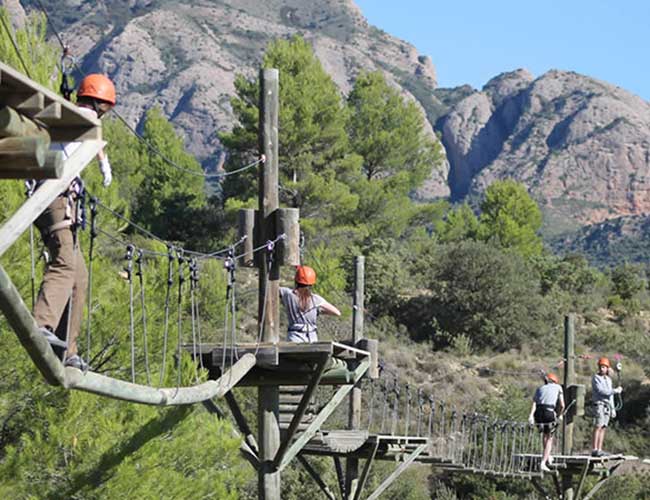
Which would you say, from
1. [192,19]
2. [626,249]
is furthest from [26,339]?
[192,19]

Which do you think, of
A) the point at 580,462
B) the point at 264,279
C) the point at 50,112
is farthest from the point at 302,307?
the point at 580,462

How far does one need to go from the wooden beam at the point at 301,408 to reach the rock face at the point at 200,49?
9310 centimetres

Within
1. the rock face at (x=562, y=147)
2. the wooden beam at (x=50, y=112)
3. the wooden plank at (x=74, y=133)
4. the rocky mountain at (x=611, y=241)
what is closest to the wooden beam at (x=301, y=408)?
the wooden plank at (x=74, y=133)

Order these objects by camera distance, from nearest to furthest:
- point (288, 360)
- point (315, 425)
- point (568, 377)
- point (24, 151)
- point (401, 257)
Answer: point (24, 151) < point (288, 360) < point (315, 425) < point (568, 377) < point (401, 257)

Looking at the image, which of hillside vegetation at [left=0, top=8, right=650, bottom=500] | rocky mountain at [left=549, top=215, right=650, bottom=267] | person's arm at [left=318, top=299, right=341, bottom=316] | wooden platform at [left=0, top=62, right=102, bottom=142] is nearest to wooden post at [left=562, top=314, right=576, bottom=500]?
hillside vegetation at [left=0, top=8, right=650, bottom=500]

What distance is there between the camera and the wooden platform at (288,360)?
8.98 m

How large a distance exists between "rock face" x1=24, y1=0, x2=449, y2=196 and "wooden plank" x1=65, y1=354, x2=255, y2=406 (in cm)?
9445

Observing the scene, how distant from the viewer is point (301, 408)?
31.9 ft

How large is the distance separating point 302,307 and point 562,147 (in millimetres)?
100465

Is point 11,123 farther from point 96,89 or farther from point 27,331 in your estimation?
point 96,89

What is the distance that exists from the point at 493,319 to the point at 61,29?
315ft

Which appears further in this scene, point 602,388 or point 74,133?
point 602,388

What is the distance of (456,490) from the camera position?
23484 millimetres

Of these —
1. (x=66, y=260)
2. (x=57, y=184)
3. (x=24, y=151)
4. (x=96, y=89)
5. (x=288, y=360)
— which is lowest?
(x=288, y=360)
